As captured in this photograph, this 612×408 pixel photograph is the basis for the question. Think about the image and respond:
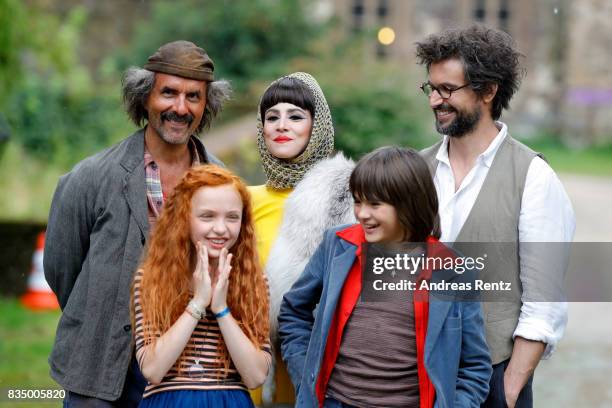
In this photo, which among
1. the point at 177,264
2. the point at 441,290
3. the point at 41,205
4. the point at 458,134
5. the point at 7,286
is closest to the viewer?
the point at 441,290

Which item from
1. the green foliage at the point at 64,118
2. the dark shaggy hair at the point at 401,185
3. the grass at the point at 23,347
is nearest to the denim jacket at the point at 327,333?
the dark shaggy hair at the point at 401,185

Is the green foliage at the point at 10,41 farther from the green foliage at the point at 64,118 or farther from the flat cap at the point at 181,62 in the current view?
the flat cap at the point at 181,62

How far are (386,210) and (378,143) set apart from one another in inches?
318

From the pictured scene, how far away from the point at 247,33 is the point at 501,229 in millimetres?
13462

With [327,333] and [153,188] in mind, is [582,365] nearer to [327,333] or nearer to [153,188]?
[153,188]

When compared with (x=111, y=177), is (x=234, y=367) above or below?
below

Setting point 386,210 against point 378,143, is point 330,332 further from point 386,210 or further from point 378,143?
point 378,143

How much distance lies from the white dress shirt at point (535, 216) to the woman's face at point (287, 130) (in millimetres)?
642

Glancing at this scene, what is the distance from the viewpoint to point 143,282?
3516 mm

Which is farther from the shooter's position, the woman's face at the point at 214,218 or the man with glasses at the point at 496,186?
the man with glasses at the point at 496,186

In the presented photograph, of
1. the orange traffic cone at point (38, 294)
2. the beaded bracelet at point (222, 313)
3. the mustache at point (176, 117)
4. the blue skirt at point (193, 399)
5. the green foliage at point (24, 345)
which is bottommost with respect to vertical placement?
the green foliage at point (24, 345)

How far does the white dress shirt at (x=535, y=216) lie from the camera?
3.58 m

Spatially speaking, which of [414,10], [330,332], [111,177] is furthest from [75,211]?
[414,10]

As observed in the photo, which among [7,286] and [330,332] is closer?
[330,332]
